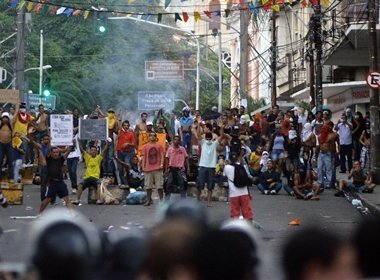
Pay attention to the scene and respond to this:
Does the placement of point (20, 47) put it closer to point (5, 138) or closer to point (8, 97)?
point (8, 97)

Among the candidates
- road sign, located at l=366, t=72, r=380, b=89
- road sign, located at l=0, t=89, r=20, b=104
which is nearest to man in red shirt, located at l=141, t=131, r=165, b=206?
road sign, located at l=366, t=72, r=380, b=89

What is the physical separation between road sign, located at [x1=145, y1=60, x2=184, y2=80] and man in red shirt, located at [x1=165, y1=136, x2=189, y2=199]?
35.6 m

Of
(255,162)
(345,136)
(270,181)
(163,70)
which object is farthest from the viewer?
(163,70)

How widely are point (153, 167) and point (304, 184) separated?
12.3ft

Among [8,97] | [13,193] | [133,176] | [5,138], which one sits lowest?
[13,193]

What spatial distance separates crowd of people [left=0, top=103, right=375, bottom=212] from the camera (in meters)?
22.1

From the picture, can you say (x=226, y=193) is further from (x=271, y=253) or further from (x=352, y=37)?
(x=352, y=37)

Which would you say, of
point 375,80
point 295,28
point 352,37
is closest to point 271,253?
point 375,80

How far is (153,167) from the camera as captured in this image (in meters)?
22.1

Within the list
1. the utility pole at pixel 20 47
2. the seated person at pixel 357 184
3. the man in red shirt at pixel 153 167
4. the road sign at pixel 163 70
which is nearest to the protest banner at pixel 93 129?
the man in red shirt at pixel 153 167

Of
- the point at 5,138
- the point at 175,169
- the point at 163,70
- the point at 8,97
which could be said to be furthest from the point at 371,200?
the point at 163,70

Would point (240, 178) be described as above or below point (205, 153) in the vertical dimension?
below

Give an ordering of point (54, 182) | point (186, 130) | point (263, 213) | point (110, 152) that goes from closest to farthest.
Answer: point (54, 182) → point (263, 213) → point (110, 152) → point (186, 130)

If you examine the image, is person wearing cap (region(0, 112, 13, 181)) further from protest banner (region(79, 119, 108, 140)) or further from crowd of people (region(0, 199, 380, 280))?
crowd of people (region(0, 199, 380, 280))
